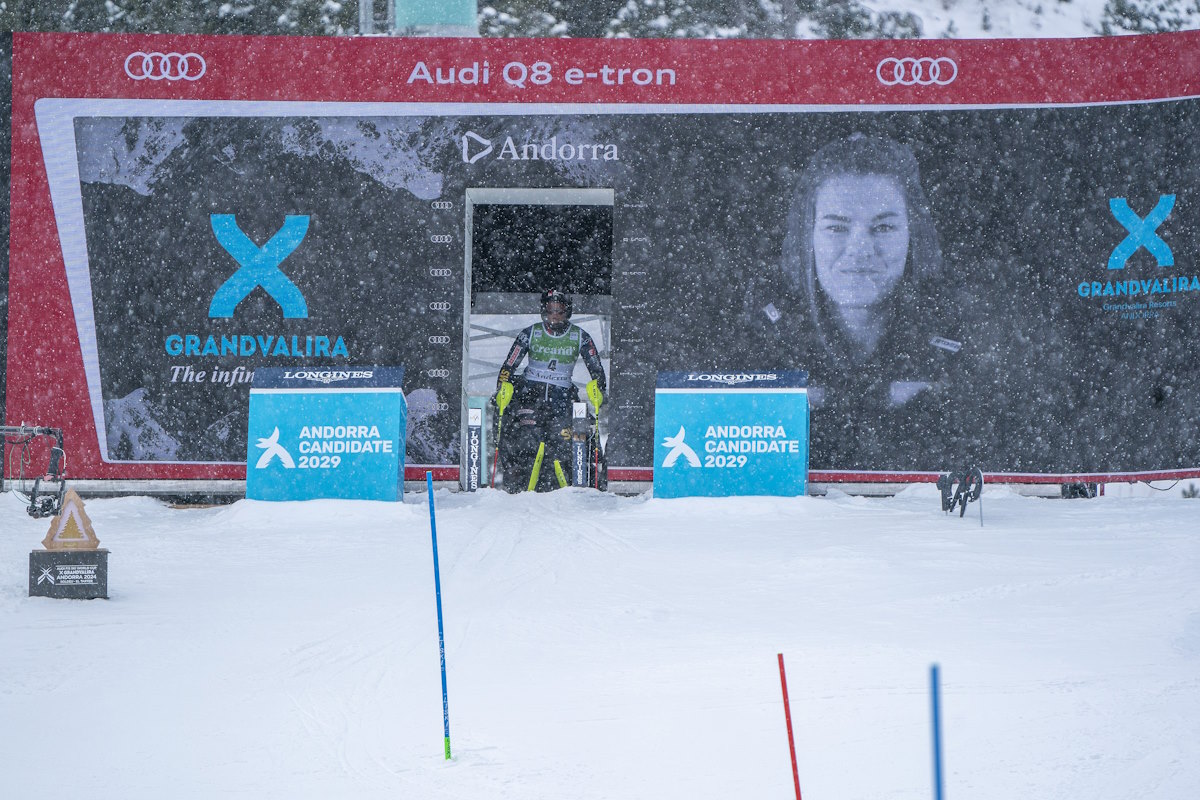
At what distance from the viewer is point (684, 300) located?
36.9ft

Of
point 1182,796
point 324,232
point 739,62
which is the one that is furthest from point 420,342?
point 1182,796

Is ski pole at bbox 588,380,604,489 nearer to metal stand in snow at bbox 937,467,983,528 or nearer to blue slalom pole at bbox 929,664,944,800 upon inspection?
metal stand in snow at bbox 937,467,983,528

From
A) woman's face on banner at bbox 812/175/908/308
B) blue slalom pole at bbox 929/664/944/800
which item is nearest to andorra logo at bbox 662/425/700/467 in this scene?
woman's face on banner at bbox 812/175/908/308

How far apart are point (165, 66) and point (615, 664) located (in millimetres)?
8320

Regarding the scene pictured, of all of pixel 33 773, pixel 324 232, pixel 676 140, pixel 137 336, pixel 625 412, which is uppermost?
pixel 676 140

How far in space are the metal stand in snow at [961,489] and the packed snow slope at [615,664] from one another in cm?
45

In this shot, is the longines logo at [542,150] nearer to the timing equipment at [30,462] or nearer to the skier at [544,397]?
the skier at [544,397]

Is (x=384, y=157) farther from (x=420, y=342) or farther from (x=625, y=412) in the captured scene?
(x=625, y=412)

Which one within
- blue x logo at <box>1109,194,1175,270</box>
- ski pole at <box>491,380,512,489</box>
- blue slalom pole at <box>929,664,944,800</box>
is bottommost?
blue slalom pole at <box>929,664,944,800</box>

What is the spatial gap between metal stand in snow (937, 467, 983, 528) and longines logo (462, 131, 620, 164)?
13.6 feet

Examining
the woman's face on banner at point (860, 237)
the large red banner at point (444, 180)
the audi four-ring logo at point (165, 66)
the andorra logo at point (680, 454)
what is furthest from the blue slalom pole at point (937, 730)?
the audi four-ring logo at point (165, 66)

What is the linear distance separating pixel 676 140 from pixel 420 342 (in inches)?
115

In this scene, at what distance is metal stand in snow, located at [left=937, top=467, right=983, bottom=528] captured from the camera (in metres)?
9.05

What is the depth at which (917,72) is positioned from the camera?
36.8ft
